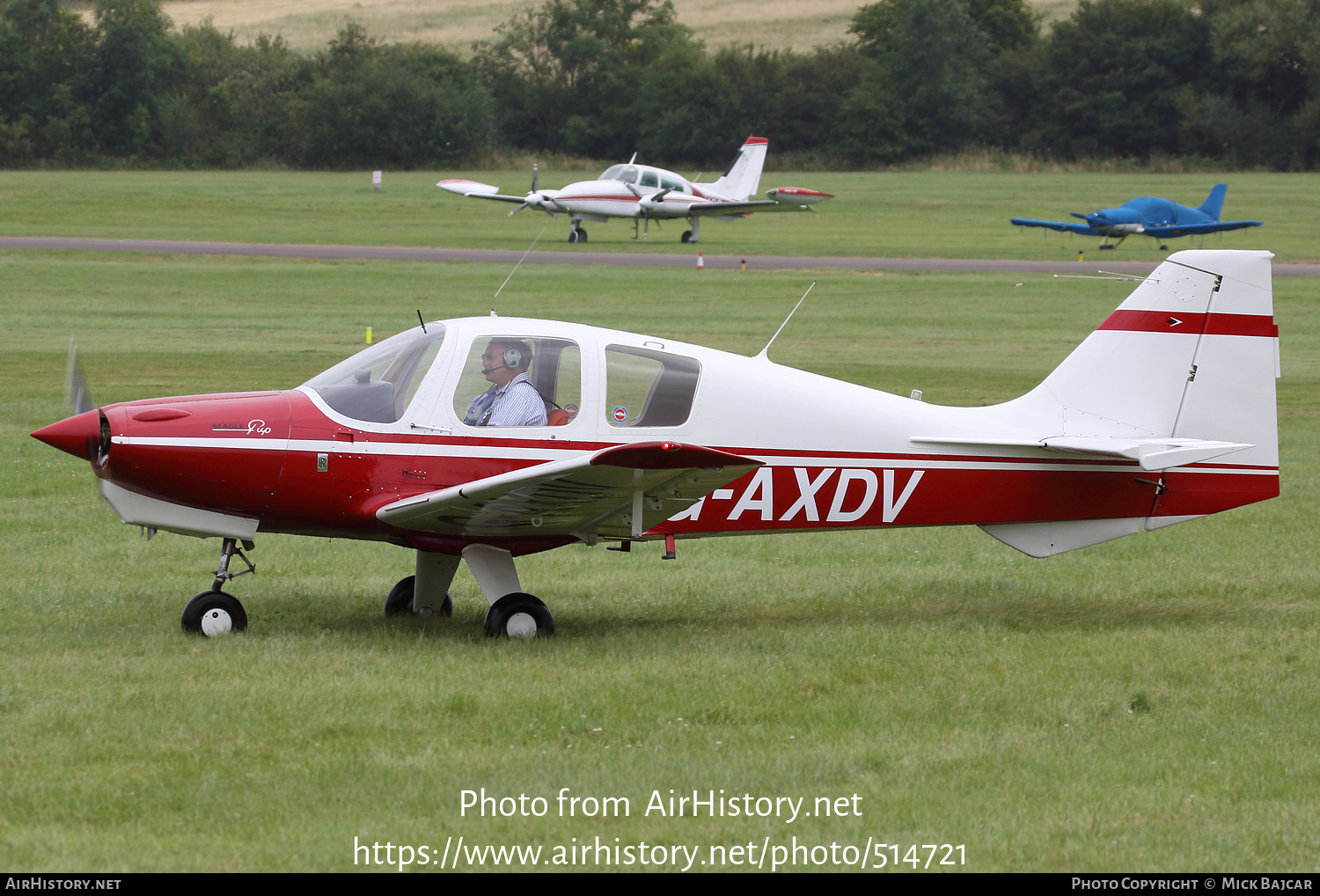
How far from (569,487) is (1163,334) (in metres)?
4.13

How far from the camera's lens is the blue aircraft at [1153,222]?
155 feet

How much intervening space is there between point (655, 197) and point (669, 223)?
14997mm

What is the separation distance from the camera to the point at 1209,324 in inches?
345

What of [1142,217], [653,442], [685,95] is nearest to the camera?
[653,442]

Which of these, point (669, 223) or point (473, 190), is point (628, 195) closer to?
point (473, 190)

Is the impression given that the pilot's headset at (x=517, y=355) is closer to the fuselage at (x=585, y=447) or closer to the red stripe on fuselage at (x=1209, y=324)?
the fuselage at (x=585, y=447)

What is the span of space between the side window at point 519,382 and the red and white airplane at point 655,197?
4028cm

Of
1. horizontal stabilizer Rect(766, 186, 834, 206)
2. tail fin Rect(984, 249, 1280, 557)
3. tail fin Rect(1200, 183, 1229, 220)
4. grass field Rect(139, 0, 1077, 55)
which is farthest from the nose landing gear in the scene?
grass field Rect(139, 0, 1077, 55)

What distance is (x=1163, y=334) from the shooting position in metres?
8.81

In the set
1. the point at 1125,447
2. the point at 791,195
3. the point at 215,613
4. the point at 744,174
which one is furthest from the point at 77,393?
the point at 791,195

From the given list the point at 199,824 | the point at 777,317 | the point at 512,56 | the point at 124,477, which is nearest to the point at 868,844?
the point at 199,824

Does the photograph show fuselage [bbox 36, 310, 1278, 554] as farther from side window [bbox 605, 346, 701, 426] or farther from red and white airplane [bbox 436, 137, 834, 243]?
red and white airplane [bbox 436, 137, 834, 243]

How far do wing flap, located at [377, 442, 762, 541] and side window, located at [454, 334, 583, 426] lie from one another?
1.70ft

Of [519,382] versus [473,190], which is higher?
[473,190]
